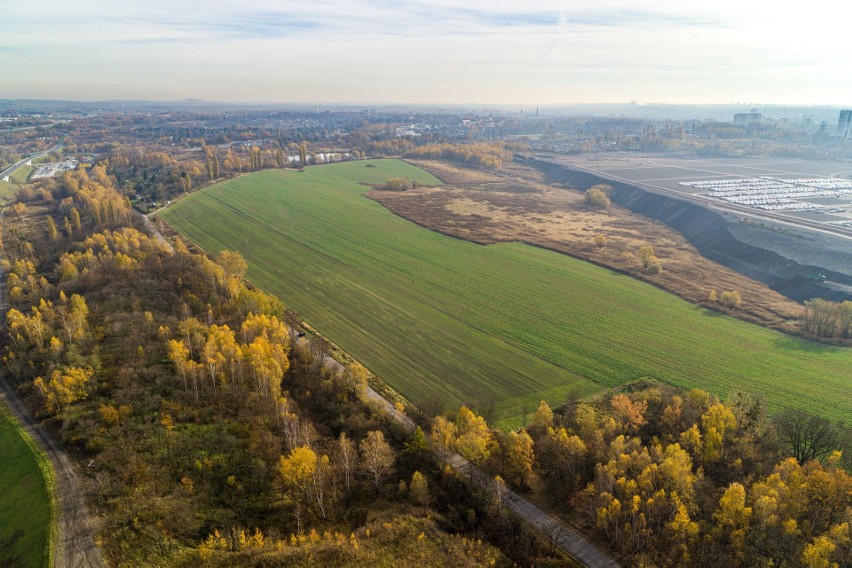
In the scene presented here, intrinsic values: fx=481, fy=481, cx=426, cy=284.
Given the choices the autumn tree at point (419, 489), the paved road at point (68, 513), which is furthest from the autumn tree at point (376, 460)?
the paved road at point (68, 513)

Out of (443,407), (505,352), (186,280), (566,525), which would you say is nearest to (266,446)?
(443,407)

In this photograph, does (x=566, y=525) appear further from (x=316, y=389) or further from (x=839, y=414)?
(x=839, y=414)

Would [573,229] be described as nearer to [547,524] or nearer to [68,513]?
[547,524]

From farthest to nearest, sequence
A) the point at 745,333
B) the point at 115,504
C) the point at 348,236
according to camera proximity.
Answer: the point at 348,236 → the point at 745,333 → the point at 115,504

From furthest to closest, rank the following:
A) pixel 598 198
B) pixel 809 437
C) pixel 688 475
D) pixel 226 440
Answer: pixel 598 198 → pixel 226 440 → pixel 809 437 → pixel 688 475

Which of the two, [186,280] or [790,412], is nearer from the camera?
[790,412]

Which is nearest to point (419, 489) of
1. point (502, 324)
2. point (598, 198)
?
point (502, 324)
